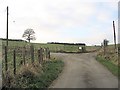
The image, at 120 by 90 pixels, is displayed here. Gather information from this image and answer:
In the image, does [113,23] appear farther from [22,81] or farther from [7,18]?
[22,81]

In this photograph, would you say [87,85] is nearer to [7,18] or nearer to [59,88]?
[59,88]

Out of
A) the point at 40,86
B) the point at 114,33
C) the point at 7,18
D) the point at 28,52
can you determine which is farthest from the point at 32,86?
the point at 114,33

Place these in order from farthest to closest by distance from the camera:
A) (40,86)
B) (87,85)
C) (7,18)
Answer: (7,18)
(87,85)
(40,86)

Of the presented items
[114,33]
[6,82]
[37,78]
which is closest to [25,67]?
[37,78]

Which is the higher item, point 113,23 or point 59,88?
point 113,23

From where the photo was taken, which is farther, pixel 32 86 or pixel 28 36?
pixel 28 36

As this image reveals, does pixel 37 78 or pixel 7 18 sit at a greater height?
pixel 7 18

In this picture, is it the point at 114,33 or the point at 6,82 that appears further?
the point at 114,33

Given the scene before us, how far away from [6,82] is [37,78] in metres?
4.24

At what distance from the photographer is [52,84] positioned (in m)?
23.0

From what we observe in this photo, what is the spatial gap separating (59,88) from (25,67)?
10.3ft

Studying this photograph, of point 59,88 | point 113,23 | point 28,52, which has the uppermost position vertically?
point 113,23

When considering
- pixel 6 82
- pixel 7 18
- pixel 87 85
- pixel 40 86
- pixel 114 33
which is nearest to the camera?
pixel 6 82

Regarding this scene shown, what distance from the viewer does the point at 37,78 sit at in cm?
2272
